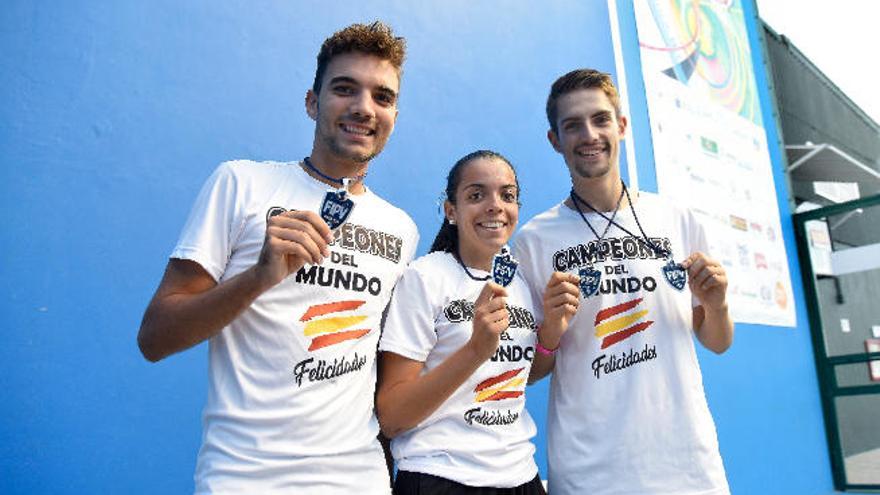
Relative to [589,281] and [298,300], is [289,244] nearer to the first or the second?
[298,300]

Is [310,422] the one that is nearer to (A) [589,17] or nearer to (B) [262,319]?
(B) [262,319]

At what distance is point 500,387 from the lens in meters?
1.58

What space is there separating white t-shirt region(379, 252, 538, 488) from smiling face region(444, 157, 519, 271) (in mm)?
105

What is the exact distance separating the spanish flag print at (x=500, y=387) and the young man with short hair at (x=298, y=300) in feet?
0.91

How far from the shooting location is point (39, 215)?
73.2 inches

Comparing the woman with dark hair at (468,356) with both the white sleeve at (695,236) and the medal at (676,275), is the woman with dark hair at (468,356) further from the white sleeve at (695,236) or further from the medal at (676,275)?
the white sleeve at (695,236)

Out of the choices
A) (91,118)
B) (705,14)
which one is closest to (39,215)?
(91,118)

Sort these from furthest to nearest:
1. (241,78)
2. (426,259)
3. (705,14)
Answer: (705,14) → (241,78) → (426,259)

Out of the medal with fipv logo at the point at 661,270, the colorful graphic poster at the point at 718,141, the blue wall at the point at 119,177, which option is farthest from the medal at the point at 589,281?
the colorful graphic poster at the point at 718,141

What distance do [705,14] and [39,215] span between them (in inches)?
204

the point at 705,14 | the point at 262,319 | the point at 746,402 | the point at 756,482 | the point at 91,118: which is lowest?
the point at 756,482

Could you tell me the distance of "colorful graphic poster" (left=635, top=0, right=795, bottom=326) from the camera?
14.5 ft

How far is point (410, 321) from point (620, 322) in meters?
0.60

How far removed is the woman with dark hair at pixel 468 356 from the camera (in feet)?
4.69
